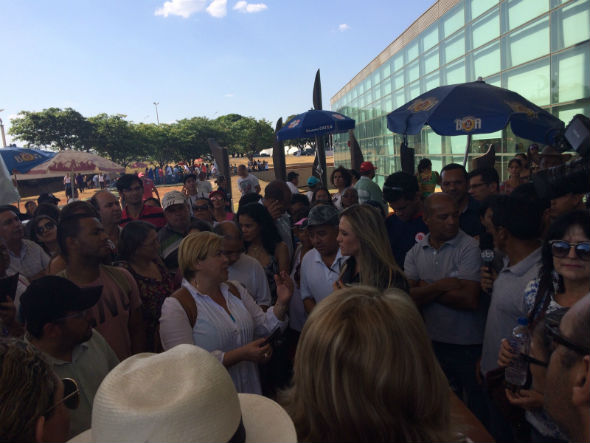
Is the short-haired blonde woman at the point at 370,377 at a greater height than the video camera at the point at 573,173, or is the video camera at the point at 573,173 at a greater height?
the video camera at the point at 573,173

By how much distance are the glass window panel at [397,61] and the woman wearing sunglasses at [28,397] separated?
18513 mm

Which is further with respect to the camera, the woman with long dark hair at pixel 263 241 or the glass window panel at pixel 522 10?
the glass window panel at pixel 522 10

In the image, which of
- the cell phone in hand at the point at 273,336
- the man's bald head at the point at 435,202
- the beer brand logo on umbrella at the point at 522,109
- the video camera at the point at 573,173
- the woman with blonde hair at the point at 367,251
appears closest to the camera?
the video camera at the point at 573,173

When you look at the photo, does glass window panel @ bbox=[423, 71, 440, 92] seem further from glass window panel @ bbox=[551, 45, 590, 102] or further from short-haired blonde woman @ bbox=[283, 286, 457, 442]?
short-haired blonde woman @ bbox=[283, 286, 457, 442]

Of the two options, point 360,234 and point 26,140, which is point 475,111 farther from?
point 26,140

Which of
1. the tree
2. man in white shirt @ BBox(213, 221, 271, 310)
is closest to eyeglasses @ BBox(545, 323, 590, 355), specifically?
man in white shirt @ BBox(213, 221, 271, 310)

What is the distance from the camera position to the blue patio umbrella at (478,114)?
4.51m

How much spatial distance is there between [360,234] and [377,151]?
19.0 m

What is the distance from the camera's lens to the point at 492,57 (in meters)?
→ 10.9

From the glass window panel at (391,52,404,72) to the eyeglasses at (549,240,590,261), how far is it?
17.2 m

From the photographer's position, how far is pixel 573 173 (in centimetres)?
229

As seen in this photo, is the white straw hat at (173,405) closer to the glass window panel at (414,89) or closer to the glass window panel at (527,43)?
the glass window panel at (527,43)

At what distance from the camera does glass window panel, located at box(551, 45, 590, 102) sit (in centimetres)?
753

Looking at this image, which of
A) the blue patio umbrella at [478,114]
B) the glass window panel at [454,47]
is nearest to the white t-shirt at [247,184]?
the blue patio umbrella at [478,114]
